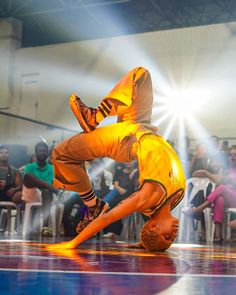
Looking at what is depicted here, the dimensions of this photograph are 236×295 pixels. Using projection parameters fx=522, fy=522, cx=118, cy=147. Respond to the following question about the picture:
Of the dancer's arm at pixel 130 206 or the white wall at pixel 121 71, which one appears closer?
the dancer's arm at pixel 130 206

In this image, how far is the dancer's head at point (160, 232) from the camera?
2.88m

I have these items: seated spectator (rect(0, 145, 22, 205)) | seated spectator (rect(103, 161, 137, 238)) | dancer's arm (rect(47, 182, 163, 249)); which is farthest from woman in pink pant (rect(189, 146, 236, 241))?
dancer's arm (rect(47, 182, 163, 249))

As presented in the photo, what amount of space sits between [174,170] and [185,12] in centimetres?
1062

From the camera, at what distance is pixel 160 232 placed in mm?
2867

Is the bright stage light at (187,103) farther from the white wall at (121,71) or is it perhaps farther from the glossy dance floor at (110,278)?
the glossy dance floor at (110,278)

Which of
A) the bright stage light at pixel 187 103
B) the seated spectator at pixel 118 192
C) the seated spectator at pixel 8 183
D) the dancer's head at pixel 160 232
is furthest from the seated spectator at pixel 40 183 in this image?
the bright stage light at pixel 187 103

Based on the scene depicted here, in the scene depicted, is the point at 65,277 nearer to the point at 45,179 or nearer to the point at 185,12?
the point at 45,179

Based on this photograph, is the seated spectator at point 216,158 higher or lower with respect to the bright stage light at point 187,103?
lower

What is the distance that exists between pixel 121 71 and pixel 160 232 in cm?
870

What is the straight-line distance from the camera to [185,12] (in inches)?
509

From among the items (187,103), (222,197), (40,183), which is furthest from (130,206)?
(187,103)

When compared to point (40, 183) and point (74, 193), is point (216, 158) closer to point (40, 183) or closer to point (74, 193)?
point (74, 193)

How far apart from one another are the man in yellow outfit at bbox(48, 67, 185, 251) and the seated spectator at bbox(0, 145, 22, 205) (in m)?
2.99

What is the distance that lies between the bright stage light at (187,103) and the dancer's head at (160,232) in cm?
717
